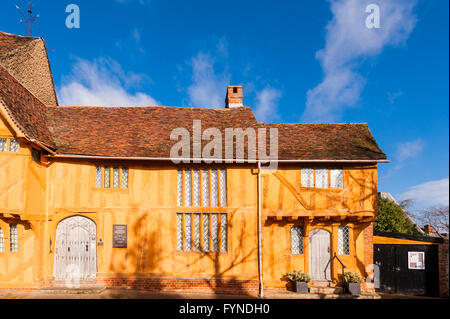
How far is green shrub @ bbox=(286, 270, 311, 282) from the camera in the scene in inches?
485

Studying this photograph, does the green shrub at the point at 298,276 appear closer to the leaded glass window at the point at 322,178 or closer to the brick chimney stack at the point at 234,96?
the leaded glass window at the point at 322,178

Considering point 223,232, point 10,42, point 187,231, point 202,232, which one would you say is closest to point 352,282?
point 223,232

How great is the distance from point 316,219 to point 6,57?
16.9 m

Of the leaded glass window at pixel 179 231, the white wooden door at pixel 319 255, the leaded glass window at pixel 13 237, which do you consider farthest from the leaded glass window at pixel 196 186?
the leaded glass window at pixel 13 237

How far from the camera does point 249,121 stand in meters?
15.0

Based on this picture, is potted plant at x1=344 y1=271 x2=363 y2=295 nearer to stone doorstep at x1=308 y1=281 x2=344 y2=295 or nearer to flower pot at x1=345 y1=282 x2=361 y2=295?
flower pot at x1=345 y1=282 x2=361 y2=295

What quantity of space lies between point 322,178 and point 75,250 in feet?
34.0

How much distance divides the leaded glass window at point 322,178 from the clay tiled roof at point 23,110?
1073cm

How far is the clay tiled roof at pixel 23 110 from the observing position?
11.1 m

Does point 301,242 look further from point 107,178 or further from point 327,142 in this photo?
point 107,178

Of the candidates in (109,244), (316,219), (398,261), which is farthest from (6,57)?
(398,261)

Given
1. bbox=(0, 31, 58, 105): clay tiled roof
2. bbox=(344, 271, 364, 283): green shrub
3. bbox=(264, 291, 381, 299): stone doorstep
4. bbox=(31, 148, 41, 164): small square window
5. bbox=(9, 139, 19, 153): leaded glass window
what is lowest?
bbox=(264, 291, 381, 299): stone doorstep
